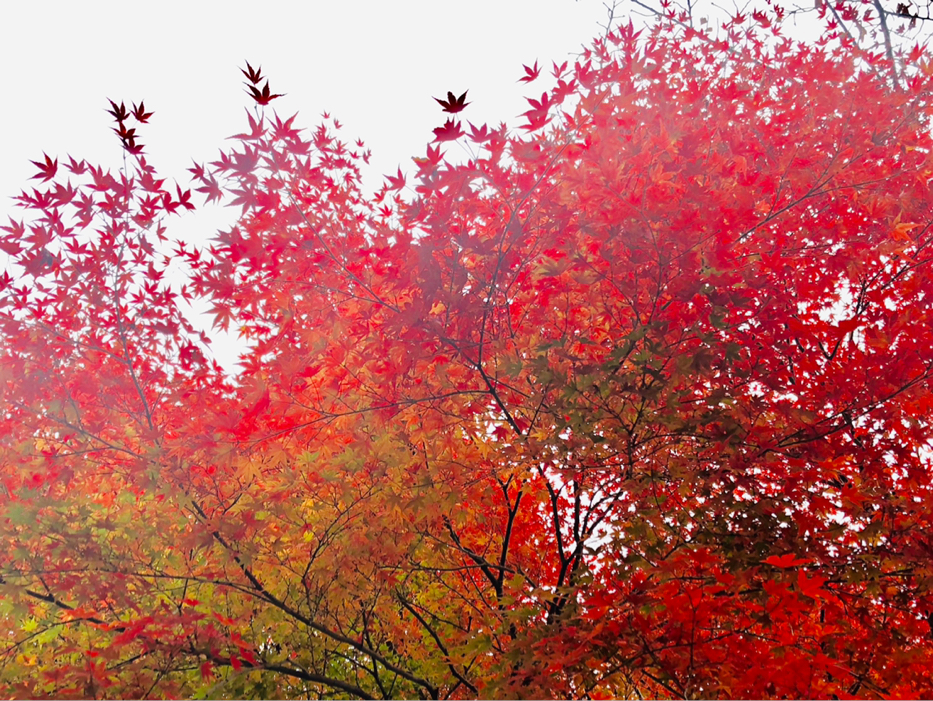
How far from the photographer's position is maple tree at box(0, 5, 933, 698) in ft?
11.5

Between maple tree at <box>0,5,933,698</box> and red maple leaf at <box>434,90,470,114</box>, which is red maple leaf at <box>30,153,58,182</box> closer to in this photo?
maple tree at <box>0,5,933,698</box>

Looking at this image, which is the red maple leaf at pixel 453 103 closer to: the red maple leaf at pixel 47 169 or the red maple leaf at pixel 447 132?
the red maple leaf at pixel 447 132

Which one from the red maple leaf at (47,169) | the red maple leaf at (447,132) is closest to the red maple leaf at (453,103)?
the red maple leaf at (447,132)

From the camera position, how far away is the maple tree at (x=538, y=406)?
3516 millimetres

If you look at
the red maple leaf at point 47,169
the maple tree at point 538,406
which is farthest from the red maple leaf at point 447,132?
the red maple leaf at point 47,169

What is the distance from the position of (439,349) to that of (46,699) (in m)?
3.73

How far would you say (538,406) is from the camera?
383cm

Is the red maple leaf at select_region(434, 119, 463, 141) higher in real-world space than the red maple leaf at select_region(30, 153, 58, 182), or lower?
lower

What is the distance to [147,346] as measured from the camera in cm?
546

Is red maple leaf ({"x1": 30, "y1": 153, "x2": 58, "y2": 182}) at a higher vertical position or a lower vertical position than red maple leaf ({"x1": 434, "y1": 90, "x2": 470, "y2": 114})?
higher

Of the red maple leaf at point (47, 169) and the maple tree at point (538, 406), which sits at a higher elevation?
the red maple leaf at point (47, 169)

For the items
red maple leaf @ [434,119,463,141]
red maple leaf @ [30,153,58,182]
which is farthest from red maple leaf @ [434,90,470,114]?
red maple leaf @ [30,153,58,182]

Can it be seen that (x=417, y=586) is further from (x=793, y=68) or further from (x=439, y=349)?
(x=793, y=68)

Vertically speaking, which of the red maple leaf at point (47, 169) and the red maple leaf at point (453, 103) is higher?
the red maple leaf at point (47, 169)
